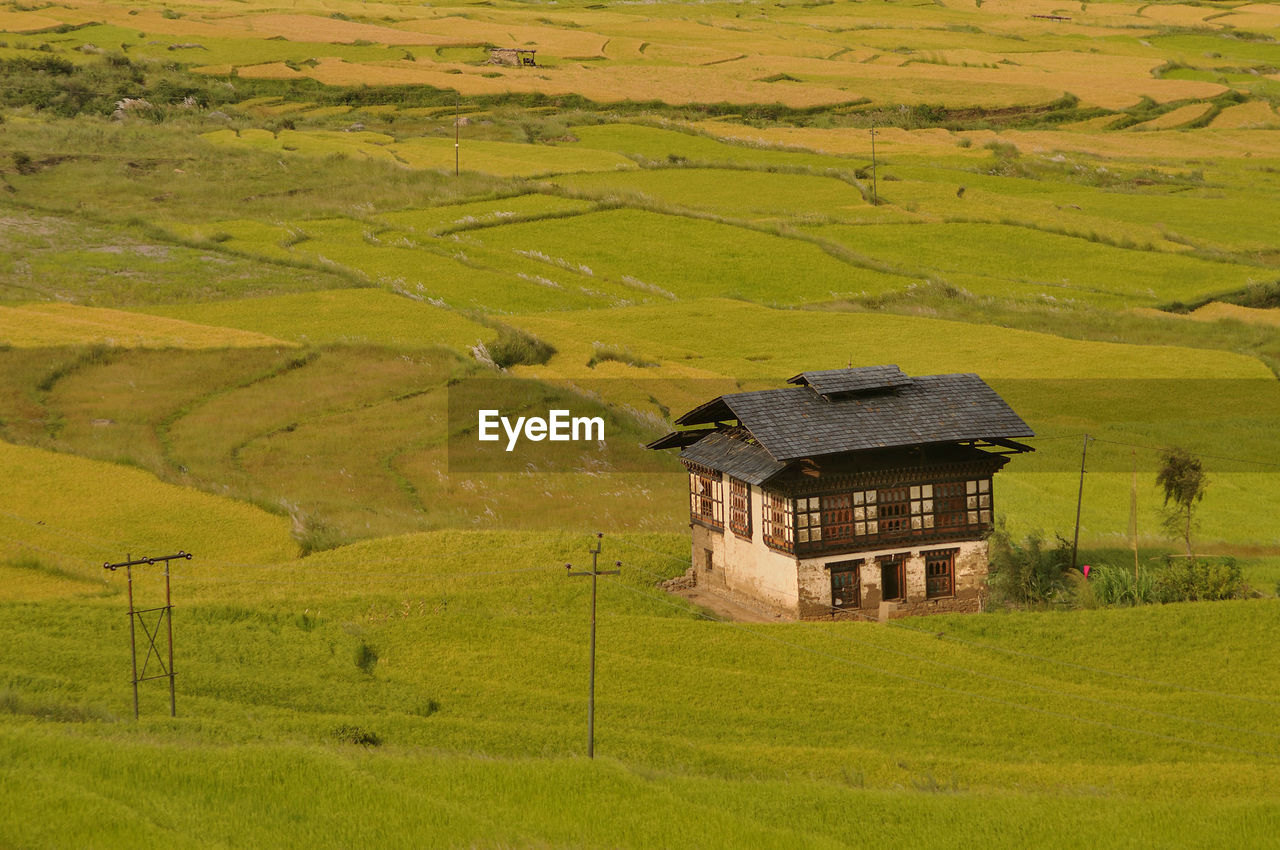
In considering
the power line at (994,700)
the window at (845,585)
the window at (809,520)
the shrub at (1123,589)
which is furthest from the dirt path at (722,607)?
the shrub at (1123,589)

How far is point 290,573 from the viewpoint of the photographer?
4081 cm

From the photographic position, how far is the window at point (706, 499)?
43.4 m

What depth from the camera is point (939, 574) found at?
41938 millimetres

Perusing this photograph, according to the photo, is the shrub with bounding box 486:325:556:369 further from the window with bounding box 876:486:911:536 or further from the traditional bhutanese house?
the window with bounding box 876:486:911:536

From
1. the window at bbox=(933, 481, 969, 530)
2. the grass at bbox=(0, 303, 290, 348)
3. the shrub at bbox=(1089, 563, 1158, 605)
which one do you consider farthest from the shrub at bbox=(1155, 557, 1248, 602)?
the grass at bbox=(0, 303, 290, 348)

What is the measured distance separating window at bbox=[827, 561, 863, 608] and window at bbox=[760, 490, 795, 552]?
4.70 ft

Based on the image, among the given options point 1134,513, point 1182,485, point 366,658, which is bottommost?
point 366,658

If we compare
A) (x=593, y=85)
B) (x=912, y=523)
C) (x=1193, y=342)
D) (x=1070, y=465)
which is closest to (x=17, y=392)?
(x=912, y=523)

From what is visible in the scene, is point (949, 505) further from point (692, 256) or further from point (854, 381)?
point (692, 256)

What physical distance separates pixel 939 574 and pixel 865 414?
482cm

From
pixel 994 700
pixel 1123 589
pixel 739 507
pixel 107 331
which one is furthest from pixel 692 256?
pixel 994 700

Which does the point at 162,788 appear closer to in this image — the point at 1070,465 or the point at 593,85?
the point at 1070,465

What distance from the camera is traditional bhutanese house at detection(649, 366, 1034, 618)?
131 ft

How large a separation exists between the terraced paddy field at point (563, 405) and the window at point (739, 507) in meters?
2.73
